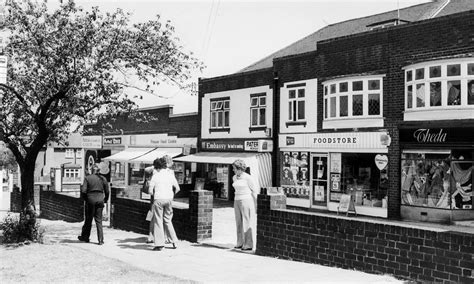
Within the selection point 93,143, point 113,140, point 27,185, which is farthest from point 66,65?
point 113,140

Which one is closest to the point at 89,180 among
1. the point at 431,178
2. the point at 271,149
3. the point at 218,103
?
the point at 431,178

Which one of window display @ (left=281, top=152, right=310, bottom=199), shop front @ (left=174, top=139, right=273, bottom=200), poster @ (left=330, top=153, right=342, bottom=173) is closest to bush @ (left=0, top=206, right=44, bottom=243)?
shop front @ (left=174, top=139, right=273, bottom=200)

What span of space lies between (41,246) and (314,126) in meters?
13.4

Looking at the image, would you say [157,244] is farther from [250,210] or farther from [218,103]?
[218,103]

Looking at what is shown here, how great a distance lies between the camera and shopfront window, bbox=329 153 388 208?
59.8 ft

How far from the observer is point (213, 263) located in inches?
326

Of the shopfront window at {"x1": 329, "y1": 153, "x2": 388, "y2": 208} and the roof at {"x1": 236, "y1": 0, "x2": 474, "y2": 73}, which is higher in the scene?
the roof at {"x1": 236, "y1": 0, "x2": 474, "y2": 73}

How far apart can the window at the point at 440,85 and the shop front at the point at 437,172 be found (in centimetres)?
75

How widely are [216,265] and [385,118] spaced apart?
11.8 meters

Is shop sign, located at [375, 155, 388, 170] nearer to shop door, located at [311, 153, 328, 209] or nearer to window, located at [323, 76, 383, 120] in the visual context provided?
window, located at [323, 76, 383, 120]

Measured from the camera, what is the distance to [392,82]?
17734mm

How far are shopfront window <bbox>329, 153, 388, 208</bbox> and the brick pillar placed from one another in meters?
9.45

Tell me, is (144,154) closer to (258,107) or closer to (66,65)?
(258,107)

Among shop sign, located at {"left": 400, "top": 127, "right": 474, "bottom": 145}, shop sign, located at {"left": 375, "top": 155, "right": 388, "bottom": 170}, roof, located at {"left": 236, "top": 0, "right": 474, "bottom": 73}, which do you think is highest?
roof, located at {"left": 236, "top": 0, "right": 474, "bottom": 73}
